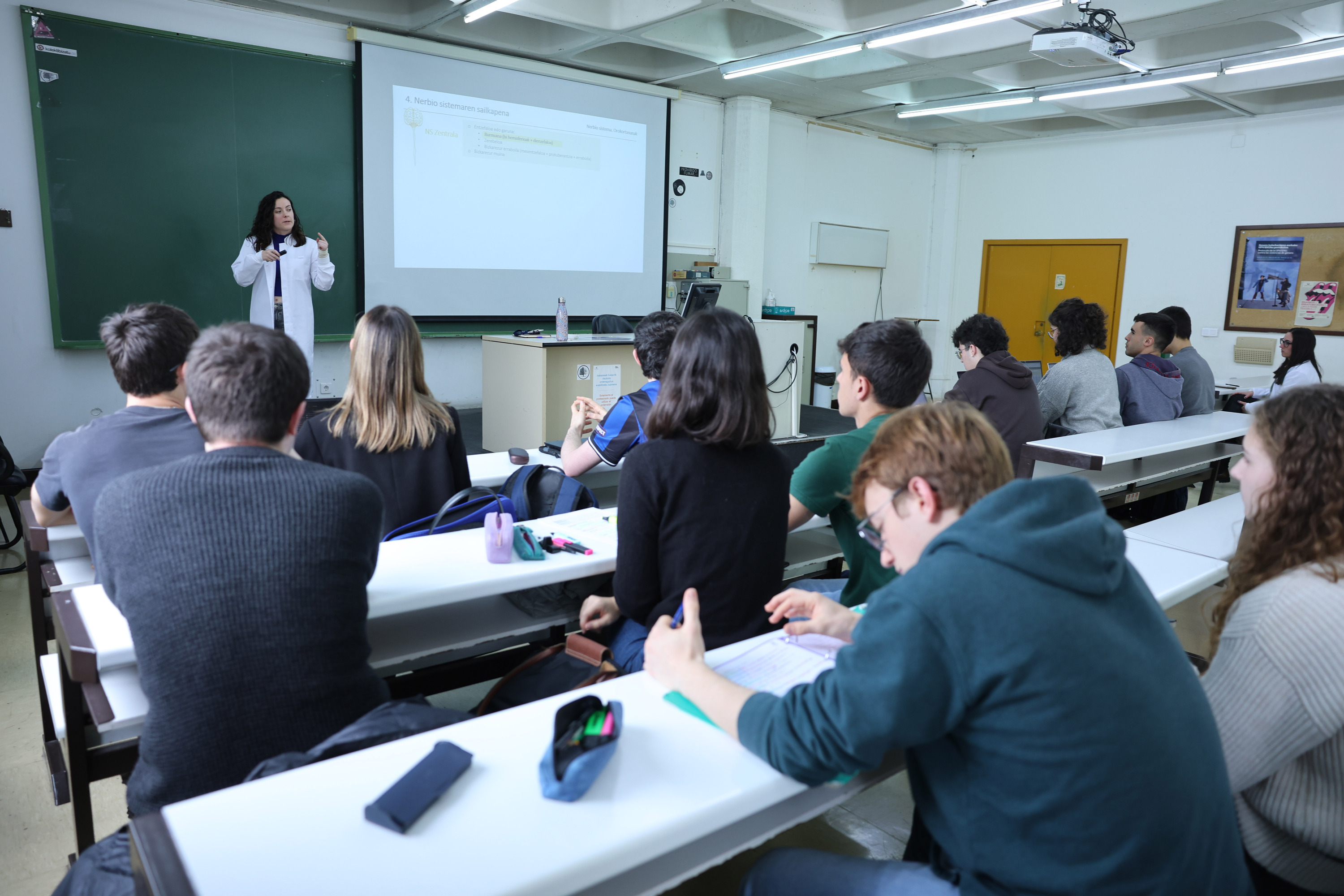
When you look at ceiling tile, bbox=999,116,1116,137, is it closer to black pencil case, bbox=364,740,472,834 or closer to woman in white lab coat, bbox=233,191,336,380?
woman in white lab coat, bbox=233,191,336,380

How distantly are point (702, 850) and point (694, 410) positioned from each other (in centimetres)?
86

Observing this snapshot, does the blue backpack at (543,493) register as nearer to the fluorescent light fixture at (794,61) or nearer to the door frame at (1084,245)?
the fluorescent light fixture at (794,61)

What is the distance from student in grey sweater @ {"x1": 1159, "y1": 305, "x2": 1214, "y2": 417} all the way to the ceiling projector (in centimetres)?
161

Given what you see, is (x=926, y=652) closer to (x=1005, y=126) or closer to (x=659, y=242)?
(x=659, y=242)

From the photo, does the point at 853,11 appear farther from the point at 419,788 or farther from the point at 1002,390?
the point at 419,788

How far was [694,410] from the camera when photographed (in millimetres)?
1699

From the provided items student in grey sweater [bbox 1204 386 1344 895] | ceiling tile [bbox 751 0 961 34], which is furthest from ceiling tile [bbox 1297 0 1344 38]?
student in grey sweater [bbox 1204 386 1344 895]

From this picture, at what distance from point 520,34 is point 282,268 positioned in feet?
8.76

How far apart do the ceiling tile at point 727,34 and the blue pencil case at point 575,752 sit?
5915mm

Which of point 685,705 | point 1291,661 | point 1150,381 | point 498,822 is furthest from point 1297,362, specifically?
point 498,822

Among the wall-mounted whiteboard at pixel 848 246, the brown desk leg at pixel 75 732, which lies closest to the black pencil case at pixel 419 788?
the brown desk leg at pixel 75 732

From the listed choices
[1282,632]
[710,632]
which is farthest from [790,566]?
[1282,632]

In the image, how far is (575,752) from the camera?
3.45ft

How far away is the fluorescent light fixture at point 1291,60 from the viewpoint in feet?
19.6
